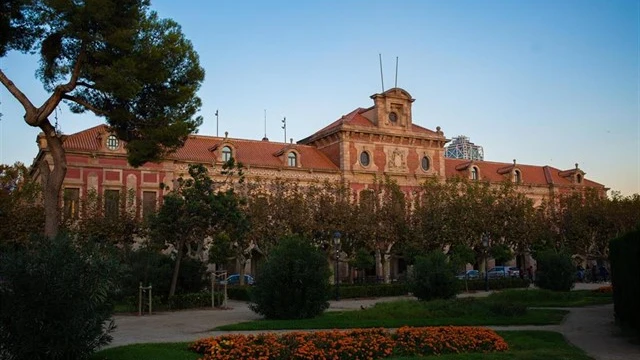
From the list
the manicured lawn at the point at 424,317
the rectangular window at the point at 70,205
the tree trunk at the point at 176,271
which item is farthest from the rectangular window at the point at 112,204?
the manicured lawn at the point at 424,317

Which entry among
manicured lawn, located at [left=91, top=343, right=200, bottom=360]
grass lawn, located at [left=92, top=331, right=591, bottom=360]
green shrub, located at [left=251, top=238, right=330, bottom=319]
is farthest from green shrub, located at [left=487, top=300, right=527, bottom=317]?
manicured lawn, located at [left=91, top=343, right=200, bottom=360]

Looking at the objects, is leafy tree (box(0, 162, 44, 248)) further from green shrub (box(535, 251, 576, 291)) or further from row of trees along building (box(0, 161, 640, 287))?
green shrub (box(535, 251, 576, 291))

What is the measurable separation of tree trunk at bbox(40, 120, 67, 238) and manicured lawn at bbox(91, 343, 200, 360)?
5.60 metres

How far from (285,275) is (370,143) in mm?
35613

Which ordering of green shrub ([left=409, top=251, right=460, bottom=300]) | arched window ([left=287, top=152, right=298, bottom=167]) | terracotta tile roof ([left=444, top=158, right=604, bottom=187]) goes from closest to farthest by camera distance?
green shrub ([left=409, top=251, right=460, bottom=300]), arched window ([left=287, top=152, right=298, bottom=167]), terracotta tile roof ([left=444, top=158, right=604, bottom=187])

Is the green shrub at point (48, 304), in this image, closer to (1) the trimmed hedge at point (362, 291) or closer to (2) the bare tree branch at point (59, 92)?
(2) the bare tree branch at point (59, 92)

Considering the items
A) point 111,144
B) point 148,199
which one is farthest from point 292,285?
point 111,144

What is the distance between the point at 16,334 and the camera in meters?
9.70

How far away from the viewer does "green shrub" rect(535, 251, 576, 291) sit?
30.2m

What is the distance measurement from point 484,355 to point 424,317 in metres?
6.80

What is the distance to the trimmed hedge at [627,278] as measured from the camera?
14062 mm

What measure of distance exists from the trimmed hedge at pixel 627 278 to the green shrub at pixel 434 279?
22.0 ft

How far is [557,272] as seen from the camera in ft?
99.2

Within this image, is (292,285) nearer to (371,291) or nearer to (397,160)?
(371,291)
